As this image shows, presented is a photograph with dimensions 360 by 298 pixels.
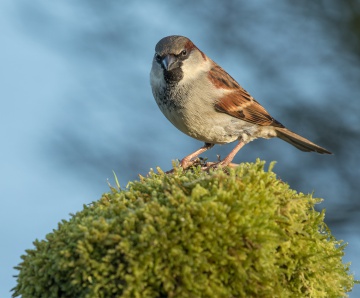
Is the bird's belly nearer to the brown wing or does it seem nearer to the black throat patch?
the brown wing

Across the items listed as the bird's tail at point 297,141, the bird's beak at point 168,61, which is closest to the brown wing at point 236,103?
the bird's tail at point 297,141

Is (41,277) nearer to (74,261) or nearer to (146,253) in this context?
(74,261)

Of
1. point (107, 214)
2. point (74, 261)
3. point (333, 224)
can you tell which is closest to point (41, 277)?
point (74, 261)

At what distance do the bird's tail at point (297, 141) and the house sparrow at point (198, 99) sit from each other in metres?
0.32

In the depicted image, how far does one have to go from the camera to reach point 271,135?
19.9 feet

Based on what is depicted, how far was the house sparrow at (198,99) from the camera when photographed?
17.4ft

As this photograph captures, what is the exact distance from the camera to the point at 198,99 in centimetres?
539

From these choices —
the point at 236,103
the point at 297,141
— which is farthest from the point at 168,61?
the point at 297,141

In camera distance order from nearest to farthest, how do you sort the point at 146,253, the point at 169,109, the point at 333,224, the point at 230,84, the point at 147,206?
the point at 146,253 < the point at 147,206 < the point at 169,109 < the point at 230,84 < the point at 333,224

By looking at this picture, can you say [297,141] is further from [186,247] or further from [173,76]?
[186,247]

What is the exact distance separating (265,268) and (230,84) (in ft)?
9.58

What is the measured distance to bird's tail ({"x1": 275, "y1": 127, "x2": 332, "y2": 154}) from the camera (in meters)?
6.10

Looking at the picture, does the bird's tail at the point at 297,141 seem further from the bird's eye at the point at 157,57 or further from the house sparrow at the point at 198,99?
the bird's eye at the point at 157,57

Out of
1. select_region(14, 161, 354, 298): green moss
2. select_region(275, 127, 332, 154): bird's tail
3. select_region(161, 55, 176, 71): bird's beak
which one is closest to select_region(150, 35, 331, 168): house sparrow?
select_region(161, 55, 176, 71): bird's beak
